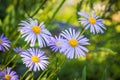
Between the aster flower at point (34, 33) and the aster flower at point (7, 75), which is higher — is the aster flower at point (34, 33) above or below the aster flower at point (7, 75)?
above

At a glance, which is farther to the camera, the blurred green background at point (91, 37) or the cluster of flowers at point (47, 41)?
the blurred green background at point (91, 37)

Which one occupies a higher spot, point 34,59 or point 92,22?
point 92,22

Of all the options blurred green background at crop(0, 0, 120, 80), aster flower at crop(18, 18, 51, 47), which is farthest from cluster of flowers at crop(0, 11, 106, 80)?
blurred green background at crop(0, 0, 120, 80)

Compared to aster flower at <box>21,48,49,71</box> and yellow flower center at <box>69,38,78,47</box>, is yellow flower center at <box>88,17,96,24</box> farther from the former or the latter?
aster flower at <box>21,48,49,71</box>

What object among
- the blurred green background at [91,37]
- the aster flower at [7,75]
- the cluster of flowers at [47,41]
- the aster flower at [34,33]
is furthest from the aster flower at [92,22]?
the blurred green background at [91,37]

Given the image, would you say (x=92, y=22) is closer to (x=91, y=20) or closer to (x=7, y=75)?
Result: (x=91, y=20)

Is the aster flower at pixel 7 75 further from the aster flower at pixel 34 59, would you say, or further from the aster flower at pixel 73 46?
the aster flower at pixel 73 46

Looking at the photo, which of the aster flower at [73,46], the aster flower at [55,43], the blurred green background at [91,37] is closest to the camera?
the aster flower at [73,46]

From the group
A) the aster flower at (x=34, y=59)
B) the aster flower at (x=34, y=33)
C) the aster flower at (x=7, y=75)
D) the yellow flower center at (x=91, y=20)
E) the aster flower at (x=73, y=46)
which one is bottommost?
the aster flower at (x=7, y=75)

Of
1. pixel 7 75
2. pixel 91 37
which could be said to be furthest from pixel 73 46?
→ pixel 91 37

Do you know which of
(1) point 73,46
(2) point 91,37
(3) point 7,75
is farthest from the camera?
(2) point 91,37
